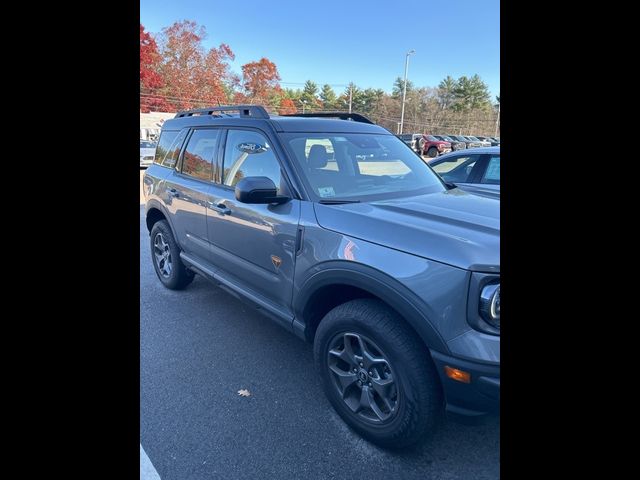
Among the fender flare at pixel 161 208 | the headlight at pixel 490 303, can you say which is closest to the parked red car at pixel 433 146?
the fender flare at pixel 161 208

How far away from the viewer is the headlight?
5.78 feet

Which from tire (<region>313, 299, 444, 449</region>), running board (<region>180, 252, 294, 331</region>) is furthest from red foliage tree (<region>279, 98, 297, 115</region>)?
tire (<region>313, 299, 444, 449</region>)

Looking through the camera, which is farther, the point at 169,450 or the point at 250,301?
the point at 250,301

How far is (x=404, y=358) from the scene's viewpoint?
2.02 m

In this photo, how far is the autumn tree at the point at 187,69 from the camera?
44281 millimetres

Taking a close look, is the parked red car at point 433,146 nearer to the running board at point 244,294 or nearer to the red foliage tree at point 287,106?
the running board at point 244,294

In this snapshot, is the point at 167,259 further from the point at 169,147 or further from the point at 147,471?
the point at 147,471

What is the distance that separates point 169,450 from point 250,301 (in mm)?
1156

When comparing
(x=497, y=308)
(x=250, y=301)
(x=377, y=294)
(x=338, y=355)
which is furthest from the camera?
(x=250, y=301)

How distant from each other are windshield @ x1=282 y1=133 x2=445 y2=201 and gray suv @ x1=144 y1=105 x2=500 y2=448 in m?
0.01

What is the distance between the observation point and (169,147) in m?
4.45

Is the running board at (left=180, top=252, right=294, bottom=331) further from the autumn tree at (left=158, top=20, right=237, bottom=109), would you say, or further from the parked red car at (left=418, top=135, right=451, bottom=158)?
the autumn tree at (left=158, top=20, right=237, bottom=109)
